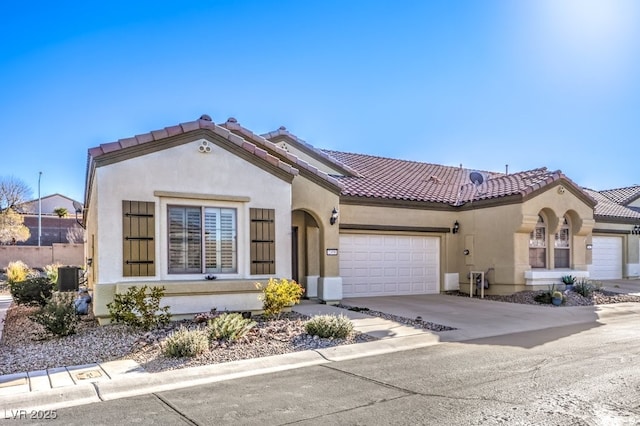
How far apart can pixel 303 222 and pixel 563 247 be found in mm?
9804

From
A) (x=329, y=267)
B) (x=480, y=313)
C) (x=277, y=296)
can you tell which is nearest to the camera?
(x=277, y=296)

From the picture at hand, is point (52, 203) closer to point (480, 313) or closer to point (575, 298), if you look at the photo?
point (480, 313)

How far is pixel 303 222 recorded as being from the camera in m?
15.6

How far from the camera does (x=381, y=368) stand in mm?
7574

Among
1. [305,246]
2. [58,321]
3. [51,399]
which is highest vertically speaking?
[305,246]

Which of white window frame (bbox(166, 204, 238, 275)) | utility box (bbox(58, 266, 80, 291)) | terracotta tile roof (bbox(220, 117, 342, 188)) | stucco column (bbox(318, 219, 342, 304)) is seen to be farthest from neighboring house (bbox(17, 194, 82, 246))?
white window frame (bbox(166, 204, 238, 275))

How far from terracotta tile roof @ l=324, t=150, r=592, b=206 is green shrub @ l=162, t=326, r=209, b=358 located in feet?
28.7

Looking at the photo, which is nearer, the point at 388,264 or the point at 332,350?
the point at 332,350

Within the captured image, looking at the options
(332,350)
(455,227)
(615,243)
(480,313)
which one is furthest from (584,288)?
(332,350)

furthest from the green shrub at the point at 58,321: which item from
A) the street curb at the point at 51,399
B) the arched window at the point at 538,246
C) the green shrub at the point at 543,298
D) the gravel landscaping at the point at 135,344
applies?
the arched window at the point at 538,246

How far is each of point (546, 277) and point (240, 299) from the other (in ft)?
35.2

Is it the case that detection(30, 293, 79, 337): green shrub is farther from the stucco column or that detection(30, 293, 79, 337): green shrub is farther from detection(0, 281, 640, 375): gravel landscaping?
the stucco column

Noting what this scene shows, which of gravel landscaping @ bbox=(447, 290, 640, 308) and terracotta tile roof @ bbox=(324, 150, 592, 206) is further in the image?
terracotta tile roof @ bbox=(324, 150, 592, 206)

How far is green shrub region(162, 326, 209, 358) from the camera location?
311 inches
